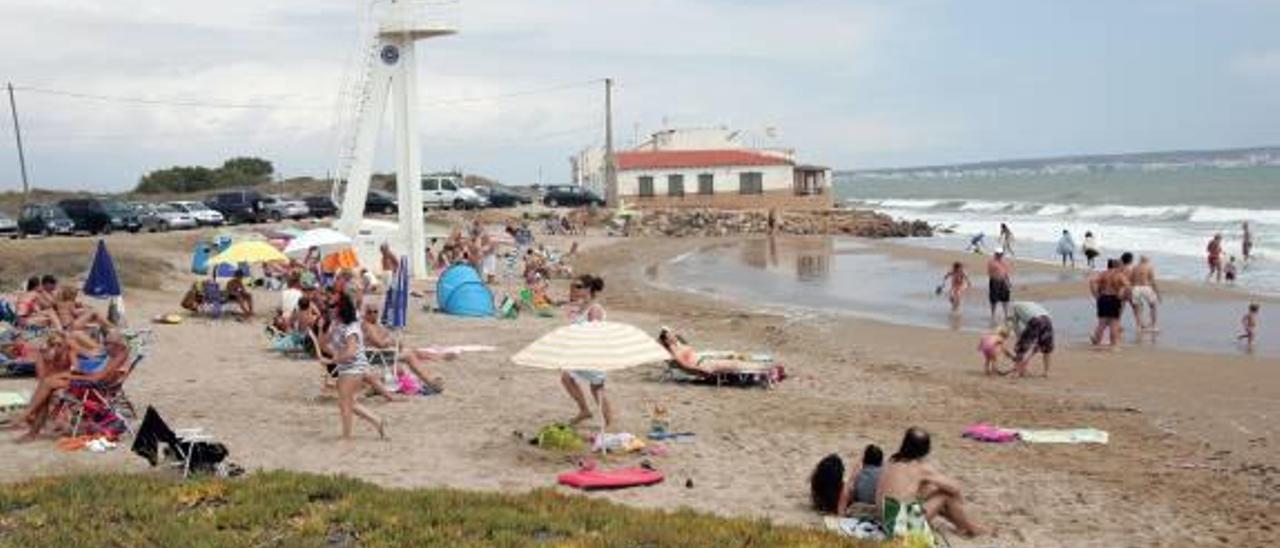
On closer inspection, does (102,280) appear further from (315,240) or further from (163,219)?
(163,219)

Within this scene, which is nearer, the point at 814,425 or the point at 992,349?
the point at 814,425

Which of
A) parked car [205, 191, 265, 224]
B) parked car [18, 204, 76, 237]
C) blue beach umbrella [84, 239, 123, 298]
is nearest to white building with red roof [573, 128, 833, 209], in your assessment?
parked car [205, 191, 265, 224]

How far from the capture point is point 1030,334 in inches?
668

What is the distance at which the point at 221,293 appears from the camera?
858 inches

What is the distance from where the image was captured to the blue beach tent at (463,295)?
23.3 m

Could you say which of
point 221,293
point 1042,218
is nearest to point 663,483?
point 221,293

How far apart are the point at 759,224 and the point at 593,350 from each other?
48098 millimetres

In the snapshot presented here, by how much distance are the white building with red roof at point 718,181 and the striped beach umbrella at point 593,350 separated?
53308 mm

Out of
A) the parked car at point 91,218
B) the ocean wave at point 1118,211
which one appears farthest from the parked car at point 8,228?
the ocean wave at point 1118,211

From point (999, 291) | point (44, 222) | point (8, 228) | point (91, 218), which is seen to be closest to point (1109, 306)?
point (999, 291)

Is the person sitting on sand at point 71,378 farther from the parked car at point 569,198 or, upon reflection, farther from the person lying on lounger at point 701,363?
the parked car at point 569,198

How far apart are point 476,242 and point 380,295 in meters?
5.20

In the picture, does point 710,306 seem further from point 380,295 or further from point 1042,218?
point 1042,218

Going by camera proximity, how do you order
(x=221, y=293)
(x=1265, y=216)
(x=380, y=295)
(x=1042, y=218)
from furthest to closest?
(x=1042, y=218)
(x=1265, y=216)
(x=380, y=295)
(x=221, y=293)
